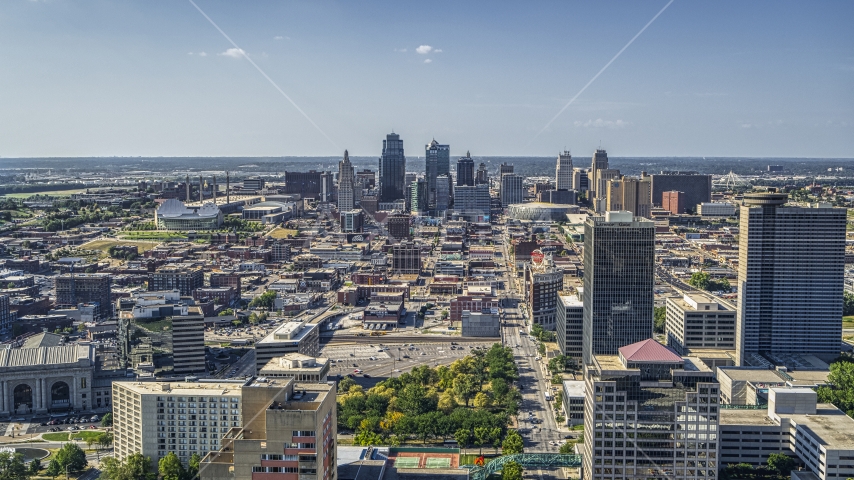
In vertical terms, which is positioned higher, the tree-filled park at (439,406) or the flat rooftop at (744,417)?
the flat rooftop at (744,417)

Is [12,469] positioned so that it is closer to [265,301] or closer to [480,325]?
[480,325]

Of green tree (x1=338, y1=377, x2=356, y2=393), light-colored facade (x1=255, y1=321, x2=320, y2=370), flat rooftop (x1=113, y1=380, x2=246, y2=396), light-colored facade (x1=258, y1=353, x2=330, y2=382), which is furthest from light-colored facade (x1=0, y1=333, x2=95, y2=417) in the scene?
light-colored facade (x1=258, y1=353, x2=330, y2=382)

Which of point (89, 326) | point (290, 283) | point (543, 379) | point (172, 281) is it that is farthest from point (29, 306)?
point (543, 379)

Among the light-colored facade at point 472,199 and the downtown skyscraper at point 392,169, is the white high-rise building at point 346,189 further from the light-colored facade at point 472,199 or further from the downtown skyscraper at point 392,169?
the downtown skyscraper at point 392,169

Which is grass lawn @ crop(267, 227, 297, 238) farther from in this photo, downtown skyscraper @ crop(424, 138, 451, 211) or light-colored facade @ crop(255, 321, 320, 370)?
light-colored facade @ crop(255, 321, 320, 370)

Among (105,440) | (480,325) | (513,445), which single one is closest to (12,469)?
(105,440)

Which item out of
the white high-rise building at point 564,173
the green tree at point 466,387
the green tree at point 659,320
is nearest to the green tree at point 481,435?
the green tree at point 466,387
